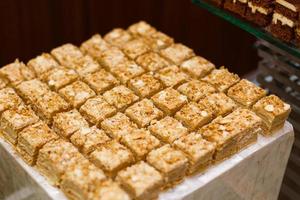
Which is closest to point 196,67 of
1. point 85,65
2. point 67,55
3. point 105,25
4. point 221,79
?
point 221,79

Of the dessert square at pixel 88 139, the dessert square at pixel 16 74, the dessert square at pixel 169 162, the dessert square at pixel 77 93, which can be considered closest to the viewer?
the dessert square at pixel 169 162

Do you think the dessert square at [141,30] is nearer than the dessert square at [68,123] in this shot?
No

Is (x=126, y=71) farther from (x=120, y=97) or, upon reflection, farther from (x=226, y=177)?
(x=226, y=177)

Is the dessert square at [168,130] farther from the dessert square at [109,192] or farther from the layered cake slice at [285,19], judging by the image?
the layered cake slice at [285,19]

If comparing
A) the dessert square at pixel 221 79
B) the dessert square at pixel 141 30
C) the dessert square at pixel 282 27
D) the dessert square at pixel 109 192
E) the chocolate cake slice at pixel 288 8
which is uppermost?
the chocolate cake slice at pixel 288 8

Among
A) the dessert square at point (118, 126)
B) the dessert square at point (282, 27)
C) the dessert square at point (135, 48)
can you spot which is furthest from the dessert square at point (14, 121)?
the dessert square at point (282, 27)

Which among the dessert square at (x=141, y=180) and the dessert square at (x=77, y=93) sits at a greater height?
the dessert square at (x=77, y=93)
